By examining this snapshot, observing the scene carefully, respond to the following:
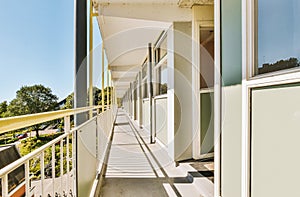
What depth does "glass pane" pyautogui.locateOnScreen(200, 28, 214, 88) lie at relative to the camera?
376cm

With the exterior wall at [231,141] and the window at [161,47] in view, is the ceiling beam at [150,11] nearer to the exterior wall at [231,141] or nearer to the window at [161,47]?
the window at [161,47]

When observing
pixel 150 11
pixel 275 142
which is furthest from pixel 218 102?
pixel 150 11

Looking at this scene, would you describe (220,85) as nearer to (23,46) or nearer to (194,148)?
(23,46)

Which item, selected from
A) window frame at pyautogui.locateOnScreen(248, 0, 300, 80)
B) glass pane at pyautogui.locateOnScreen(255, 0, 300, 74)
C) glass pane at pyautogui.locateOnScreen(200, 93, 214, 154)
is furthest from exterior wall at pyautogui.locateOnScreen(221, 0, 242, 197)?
glass pane at pyautogui.locateOnScreen(200, 93, 214, 154)

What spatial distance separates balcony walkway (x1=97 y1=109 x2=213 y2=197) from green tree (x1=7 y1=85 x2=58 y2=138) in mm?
1621

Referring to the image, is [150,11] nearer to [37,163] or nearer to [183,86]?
[183,86]

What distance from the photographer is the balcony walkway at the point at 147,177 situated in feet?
9.43

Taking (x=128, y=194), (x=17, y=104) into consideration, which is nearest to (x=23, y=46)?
(x=17, y=104)

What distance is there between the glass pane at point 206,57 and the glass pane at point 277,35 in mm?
2237

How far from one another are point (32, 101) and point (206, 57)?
3002mm

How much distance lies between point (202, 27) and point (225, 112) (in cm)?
212

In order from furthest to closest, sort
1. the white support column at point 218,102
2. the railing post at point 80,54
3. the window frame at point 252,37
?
the railing post at point 80,54 < the white support column at point 218,102 < the window frame at point 252,37

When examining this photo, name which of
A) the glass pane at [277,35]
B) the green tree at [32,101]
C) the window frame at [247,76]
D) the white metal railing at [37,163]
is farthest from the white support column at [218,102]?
the green tree at [32,101]

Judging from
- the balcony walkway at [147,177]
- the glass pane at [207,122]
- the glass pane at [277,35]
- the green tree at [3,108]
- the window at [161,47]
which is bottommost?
the balcony walkway at [147,177]
